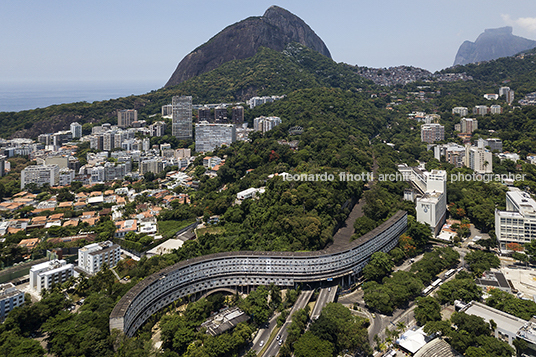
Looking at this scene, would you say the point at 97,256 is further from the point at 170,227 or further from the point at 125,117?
the point at 125,117

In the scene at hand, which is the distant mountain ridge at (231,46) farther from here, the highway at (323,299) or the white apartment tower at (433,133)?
the highway at (323,299)

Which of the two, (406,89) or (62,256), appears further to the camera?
(406,89)

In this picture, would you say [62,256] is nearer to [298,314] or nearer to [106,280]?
[106,280]

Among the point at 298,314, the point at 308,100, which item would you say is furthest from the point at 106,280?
the point at 308,100

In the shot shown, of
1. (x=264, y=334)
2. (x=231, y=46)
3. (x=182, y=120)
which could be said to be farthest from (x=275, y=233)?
(x=231, y=46)

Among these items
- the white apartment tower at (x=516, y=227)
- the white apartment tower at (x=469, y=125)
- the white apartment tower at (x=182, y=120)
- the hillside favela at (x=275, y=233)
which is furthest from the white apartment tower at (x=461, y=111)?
the white apartment tower at (x=182, y=120)
